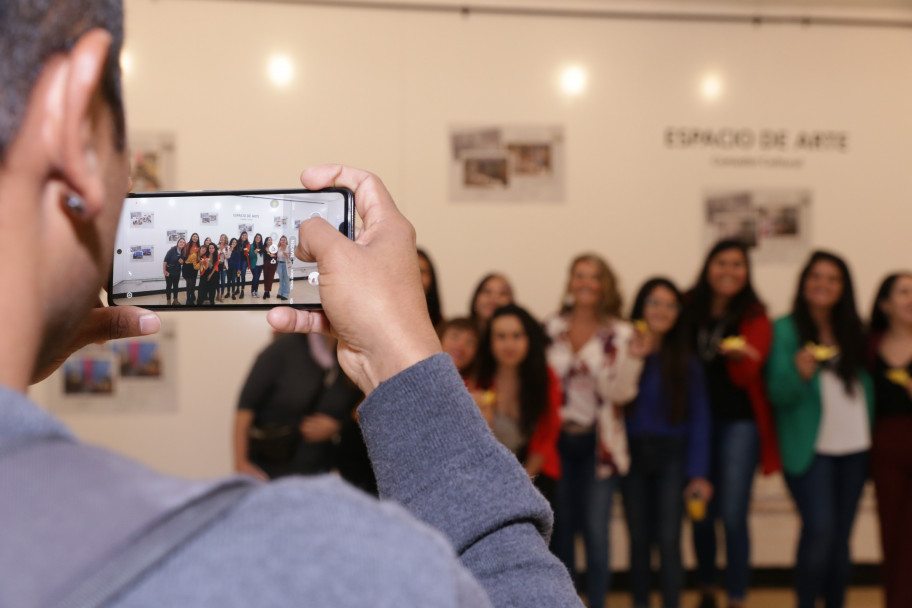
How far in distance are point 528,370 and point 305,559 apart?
3.23 metres

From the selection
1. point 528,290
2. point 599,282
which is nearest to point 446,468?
point 599,282

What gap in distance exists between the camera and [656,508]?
12.7ft

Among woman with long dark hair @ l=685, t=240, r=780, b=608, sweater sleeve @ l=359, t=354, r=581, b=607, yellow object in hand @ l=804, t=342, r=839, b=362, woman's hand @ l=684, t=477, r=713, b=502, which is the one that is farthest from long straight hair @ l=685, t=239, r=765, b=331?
sweater sleeve @ l=359, t=354, r=581, b=607

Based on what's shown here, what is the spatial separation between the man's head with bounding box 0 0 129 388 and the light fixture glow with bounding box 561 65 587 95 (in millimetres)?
4416

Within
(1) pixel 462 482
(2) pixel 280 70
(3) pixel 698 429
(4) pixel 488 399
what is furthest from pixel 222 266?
(2) pixel 280 70

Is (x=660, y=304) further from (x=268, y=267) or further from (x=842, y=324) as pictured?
(x=268, y=267)

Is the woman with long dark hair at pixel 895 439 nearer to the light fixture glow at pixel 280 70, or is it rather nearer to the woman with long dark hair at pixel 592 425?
the woman with long dark hair at pixel 592 425

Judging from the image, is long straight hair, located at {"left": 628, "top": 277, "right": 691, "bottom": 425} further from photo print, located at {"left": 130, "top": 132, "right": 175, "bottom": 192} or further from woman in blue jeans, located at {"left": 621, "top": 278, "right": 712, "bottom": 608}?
photo print, located at {"left": 130, "top": 132, "right": 175, "bottom": 192}

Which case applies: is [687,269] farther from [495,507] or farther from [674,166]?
[495,507]

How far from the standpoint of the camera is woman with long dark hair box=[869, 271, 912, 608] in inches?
138

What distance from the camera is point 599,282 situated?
3.94 meters

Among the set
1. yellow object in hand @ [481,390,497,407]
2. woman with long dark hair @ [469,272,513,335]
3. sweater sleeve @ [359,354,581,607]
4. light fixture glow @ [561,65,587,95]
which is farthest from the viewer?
light fixture glow @ [561,65,587,95]

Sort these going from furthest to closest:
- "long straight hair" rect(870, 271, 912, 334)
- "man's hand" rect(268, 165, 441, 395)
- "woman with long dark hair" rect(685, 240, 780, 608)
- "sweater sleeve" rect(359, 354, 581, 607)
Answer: "woman with long dark hair" rect(685, 240, 780, 608) → "long straight hair" rect(870, 271, 912, 334) → "man's hand" rect(268, 165, 441, 395) → "sweater sleeve" rect(359, 354, 581, 607)

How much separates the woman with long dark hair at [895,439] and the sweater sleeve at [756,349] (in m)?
0.47
